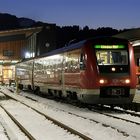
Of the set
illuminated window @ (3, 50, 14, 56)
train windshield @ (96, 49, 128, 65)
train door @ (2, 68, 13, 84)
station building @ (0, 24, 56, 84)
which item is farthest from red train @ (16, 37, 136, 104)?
illuminated window @ (3, 50, 14, 56)

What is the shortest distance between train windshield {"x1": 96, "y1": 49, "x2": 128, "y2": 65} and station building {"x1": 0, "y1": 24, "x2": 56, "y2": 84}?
42540 mm

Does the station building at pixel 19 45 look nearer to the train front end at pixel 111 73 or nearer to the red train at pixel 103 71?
the red train at pixel 103 71

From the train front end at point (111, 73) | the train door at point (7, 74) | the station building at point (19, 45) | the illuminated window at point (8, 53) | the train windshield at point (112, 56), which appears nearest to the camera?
the train front end at point (111, 73)

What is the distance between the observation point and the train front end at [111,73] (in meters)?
17.2

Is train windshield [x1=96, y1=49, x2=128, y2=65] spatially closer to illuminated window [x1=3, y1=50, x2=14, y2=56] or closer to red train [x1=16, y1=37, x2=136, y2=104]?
red train [x1=16, y1=37, x2=136, y2=104]

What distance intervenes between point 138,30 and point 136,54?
23.3ft

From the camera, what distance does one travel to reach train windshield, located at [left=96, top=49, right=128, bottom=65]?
17656 mm

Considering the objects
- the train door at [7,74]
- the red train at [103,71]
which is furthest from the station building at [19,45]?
the red train at [103,71]

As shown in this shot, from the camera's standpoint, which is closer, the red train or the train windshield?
the red train

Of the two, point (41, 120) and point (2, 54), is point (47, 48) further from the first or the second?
point (41, 120)

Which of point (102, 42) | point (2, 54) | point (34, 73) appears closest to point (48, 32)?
point (2, 54)

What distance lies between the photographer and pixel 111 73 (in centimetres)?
1734

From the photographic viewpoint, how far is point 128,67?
17656 millimetres

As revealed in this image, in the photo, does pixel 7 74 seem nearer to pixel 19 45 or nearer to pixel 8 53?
pixel 8 53
